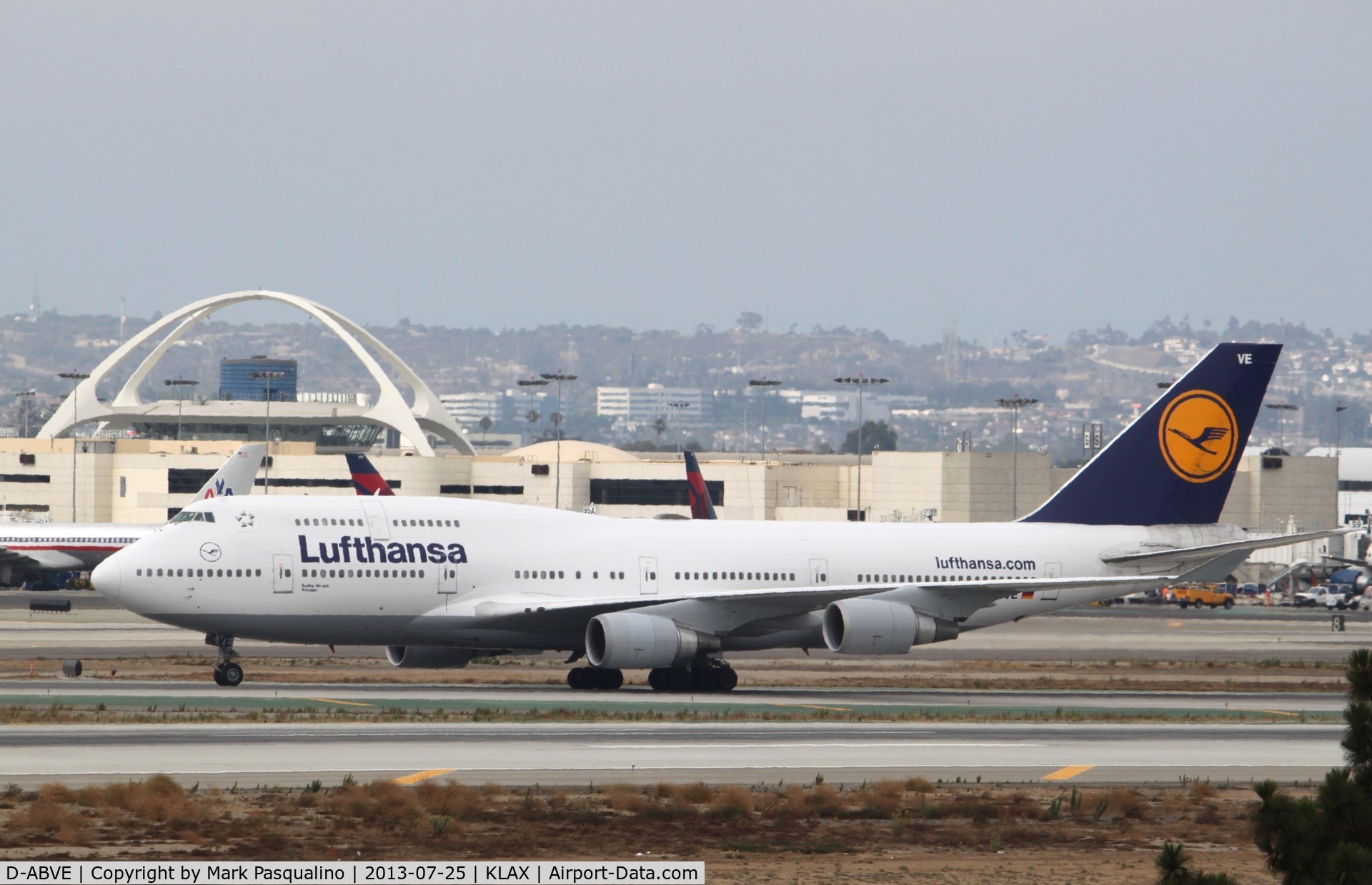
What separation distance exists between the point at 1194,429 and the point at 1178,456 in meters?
0.95

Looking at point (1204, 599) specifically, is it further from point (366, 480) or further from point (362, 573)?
point (362, 573)

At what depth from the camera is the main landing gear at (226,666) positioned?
139 feet

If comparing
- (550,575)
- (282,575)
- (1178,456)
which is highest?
(1178,456)

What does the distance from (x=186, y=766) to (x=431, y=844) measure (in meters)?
7.76

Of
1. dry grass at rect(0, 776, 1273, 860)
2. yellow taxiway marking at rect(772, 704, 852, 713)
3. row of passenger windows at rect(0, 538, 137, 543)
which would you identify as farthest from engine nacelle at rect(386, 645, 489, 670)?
row of passenger windows at rect(0, 538, 137, 543)

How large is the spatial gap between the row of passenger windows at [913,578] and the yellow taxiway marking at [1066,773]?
17.2 m

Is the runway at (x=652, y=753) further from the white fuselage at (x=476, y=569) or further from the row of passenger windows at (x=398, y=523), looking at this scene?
the row of passenger windows at (x=398, y=523)

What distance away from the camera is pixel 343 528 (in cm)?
4294

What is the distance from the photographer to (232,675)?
4253 cm

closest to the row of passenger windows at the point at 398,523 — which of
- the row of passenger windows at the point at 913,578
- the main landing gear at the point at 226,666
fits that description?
the main landing gear at the point at 226,666

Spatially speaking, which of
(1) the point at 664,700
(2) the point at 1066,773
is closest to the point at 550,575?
(1) the point at 664,700

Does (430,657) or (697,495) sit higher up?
(697,495)

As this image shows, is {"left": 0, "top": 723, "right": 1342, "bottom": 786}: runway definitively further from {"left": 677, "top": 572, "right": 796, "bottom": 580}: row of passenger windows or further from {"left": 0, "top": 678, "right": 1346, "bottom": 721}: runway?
{"left": 677, "top": 572, "right": 796, "bottom": 580}: row of passenger windows

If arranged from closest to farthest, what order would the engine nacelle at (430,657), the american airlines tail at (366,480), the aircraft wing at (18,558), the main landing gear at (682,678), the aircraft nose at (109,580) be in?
the aircraft nose at (109,580)
the main landing gear at (682,678)
the engine nacelle at (430,657)
the american airlines tail at (366,480)
the aircraft wing at (18,558)
